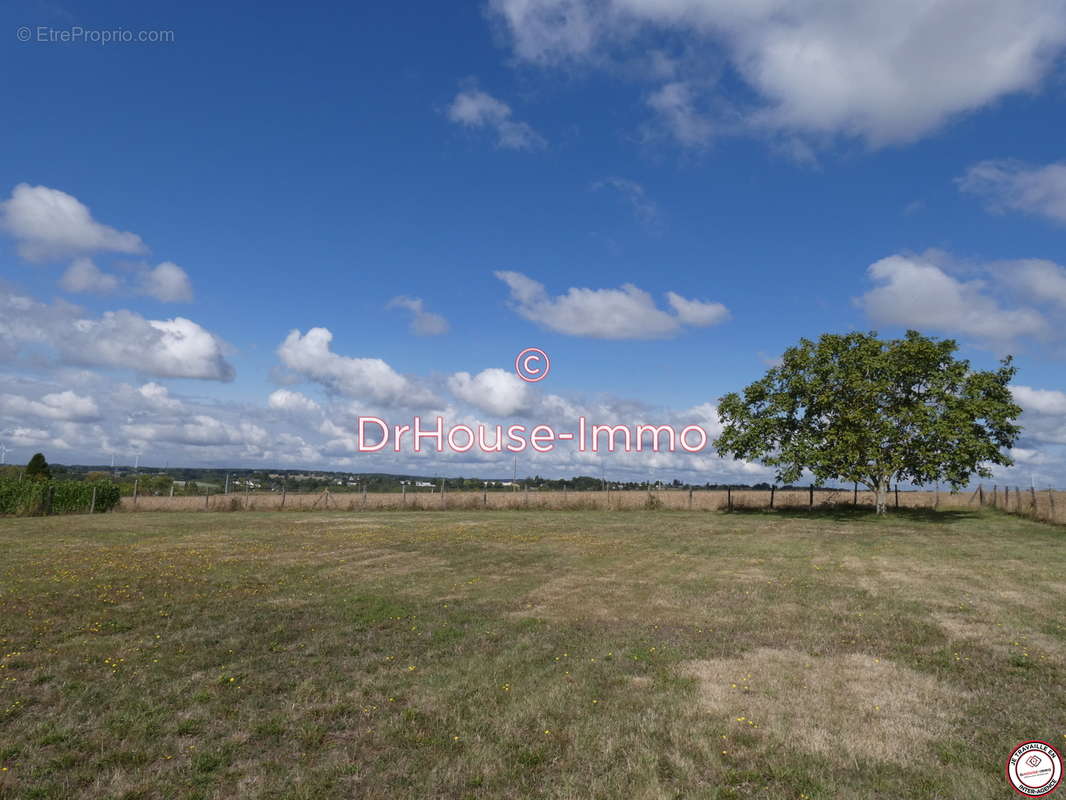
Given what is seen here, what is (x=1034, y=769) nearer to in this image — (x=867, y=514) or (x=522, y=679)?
(x=522, y=679)

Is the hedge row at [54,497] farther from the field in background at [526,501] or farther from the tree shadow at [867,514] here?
the tree shadow at [867,514]

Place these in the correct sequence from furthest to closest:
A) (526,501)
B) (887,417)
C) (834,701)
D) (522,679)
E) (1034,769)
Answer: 1. (526,501)
2. (887,417)
3. (522,679)
4. (834,701)
5. (1034,769)

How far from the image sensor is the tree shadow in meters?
36.5

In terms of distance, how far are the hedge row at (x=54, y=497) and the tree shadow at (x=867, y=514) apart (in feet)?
152

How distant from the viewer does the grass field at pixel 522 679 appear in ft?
19.1

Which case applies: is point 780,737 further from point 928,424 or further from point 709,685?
point 928,424

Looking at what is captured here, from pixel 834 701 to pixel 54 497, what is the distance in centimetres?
5177

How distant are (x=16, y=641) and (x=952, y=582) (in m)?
19.8

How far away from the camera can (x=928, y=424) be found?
1380 inches

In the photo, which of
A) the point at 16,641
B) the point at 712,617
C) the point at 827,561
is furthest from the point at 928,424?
the point at 16,641

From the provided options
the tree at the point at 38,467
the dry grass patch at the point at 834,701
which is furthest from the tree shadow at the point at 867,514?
the tree at the point at 38,467

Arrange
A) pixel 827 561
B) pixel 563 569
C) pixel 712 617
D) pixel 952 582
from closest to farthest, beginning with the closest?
pixel 712 617 → pixel 952 582 → pixel 563 569 → pixel 827 561

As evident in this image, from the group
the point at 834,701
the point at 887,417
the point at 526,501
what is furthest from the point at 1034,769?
the point at 526,501

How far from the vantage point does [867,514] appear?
41.0 m
